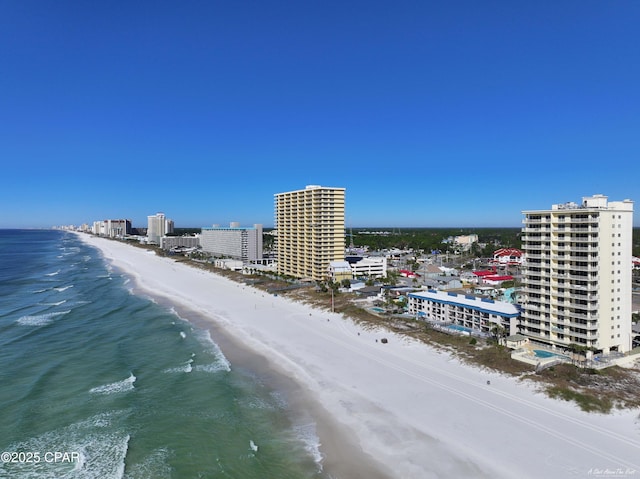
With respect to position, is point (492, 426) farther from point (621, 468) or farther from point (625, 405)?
point (625, 405)

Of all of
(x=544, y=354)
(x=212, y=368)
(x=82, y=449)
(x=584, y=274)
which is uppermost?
(x=584, y=274)

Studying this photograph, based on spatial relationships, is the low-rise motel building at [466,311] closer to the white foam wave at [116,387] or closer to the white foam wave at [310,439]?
the white foam wave at [310,439]

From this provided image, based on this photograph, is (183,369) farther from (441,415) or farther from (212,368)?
(441,415)

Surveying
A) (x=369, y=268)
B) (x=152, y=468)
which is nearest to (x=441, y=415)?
(x=152, y=468)

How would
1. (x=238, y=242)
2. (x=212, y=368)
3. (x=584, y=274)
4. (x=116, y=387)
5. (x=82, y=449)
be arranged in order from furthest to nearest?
(x=238, y=242) < (x=584, y=274) < (x=212, y=368) < (x=116, y=387) < (x=82, y=449)

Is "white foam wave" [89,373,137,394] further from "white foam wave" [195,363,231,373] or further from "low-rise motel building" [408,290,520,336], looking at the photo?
"low-rise motel building" [408,290,520,336]
